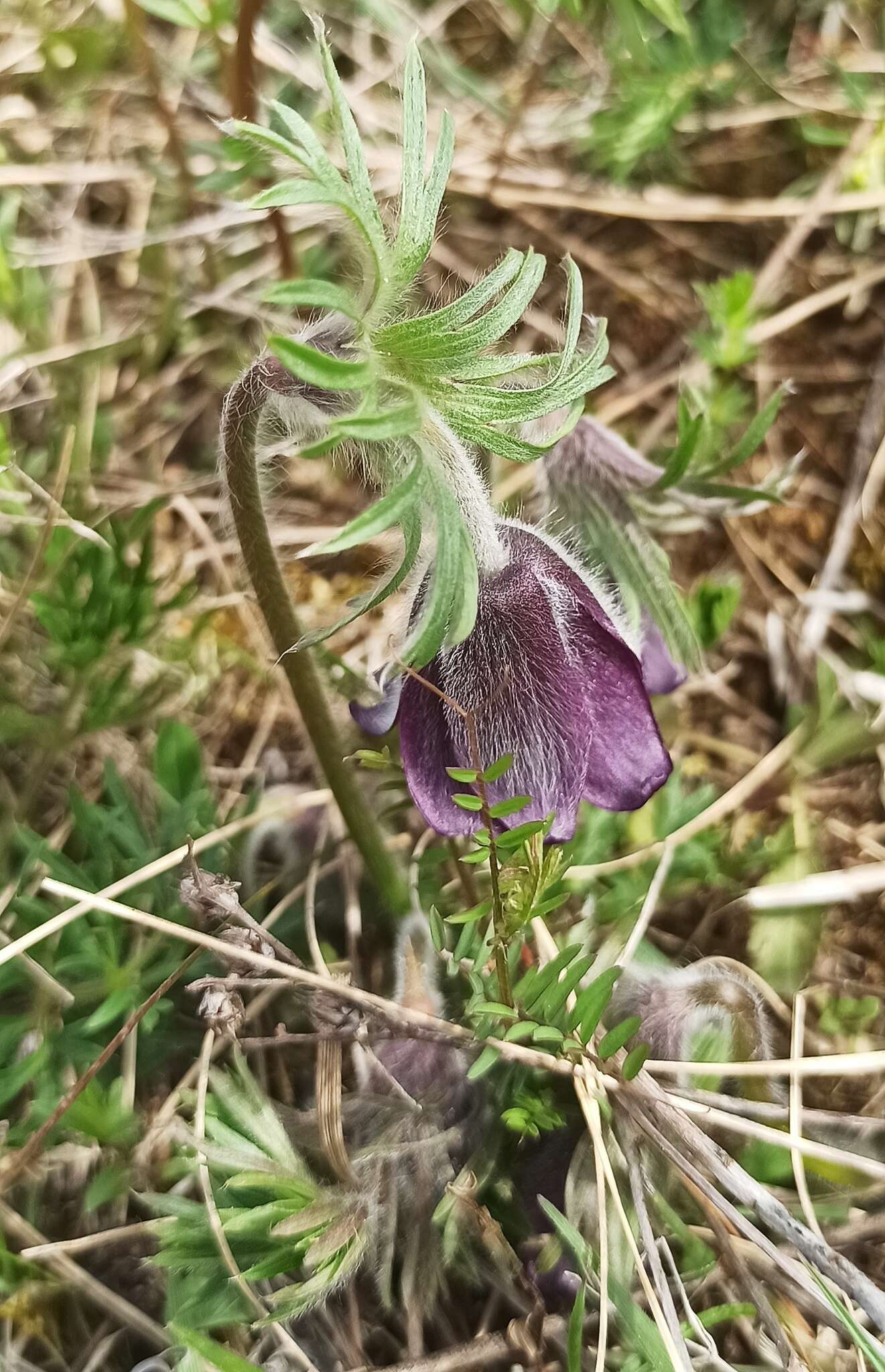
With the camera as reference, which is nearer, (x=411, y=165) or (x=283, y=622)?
(x=411, y=165)

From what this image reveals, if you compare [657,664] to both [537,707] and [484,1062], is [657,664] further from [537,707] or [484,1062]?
[484,1062]

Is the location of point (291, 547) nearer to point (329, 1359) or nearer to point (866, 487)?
point (866, 487)

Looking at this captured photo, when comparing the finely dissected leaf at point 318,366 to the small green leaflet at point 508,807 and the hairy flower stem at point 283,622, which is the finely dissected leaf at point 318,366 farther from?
the small green leaflet at point 508,807

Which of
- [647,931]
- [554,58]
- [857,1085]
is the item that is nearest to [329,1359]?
[647,931]

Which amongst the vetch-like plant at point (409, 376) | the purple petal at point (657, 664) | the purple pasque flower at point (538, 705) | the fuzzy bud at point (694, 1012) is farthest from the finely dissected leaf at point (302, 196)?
the fuzzy bud at point (694, 1012)

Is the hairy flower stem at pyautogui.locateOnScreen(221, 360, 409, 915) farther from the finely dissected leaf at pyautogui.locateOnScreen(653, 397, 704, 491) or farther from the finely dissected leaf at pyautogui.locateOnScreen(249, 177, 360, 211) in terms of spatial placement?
the finely dissected leaf at pyautogui.locateOnScreen(653, 397, 704, 491)

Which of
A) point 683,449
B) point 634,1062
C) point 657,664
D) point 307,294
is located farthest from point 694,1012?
point 307,294
